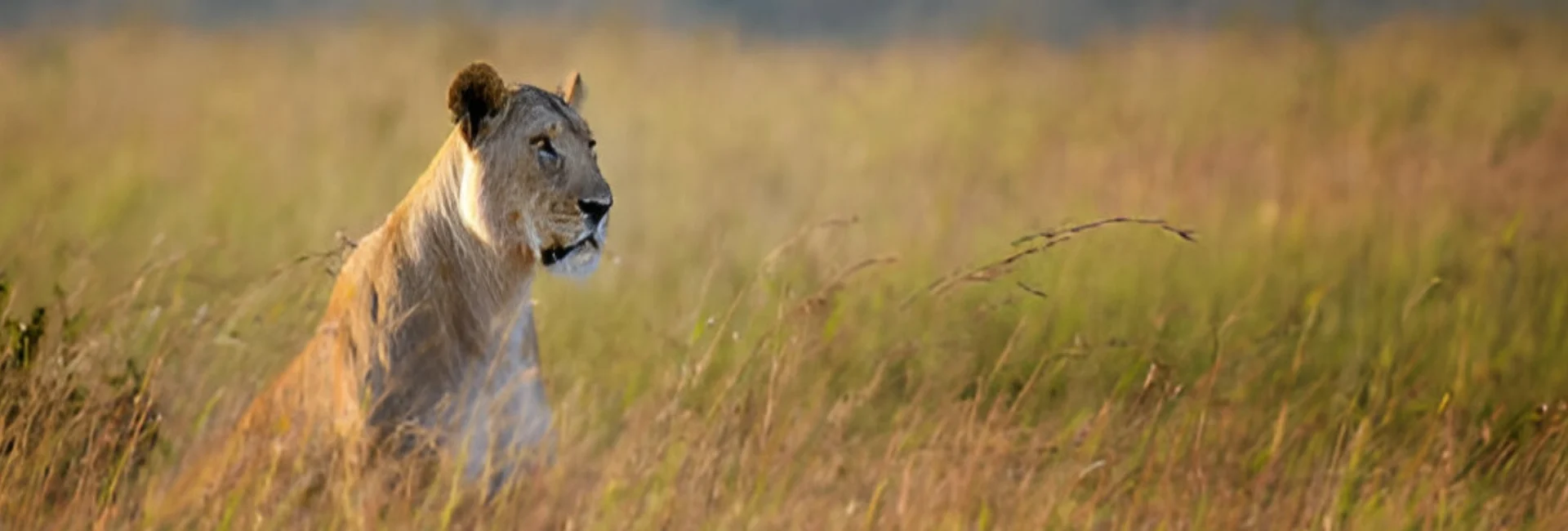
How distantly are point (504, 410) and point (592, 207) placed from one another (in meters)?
0.60

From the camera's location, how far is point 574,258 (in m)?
4.81

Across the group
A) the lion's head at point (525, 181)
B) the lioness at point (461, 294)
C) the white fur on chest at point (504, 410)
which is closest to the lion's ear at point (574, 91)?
the lioness at point (461, 294)

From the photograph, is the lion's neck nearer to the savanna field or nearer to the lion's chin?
the lion's chin

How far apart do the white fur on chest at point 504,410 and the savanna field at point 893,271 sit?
0.12 m

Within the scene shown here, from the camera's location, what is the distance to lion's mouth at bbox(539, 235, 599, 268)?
15.7 ft

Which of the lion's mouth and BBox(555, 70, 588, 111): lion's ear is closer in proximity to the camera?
the lion's mouth

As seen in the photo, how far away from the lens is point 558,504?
15.5ft

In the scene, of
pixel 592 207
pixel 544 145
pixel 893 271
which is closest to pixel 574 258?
pixel 592 207

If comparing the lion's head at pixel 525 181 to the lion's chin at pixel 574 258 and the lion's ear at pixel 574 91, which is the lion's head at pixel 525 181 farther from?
the lion's ear at pixel 574 91

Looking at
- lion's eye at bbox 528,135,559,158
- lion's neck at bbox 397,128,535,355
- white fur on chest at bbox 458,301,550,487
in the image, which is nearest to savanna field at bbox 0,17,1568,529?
white fur on chest at bbox 458,301,550,487

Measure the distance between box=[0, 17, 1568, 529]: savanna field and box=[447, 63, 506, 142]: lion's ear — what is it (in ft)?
1.85

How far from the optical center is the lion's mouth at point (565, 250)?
15.7ft

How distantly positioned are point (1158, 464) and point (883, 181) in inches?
231

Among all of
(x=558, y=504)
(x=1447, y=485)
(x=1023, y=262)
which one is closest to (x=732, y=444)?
(x=558, y=504)
